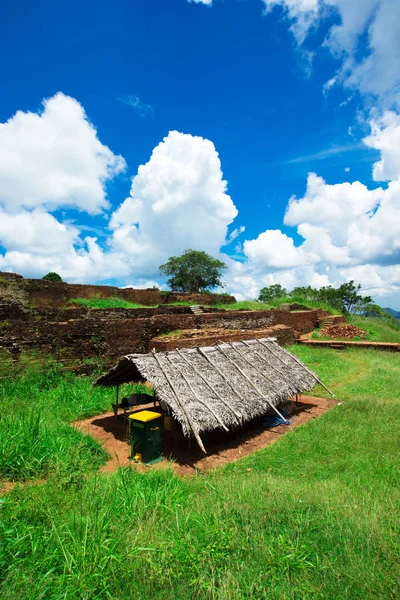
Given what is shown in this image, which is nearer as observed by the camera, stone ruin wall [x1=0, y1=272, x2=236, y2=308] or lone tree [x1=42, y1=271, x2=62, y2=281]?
stone ruin wall [x1=0, y1=272, x2=236, y2=308]

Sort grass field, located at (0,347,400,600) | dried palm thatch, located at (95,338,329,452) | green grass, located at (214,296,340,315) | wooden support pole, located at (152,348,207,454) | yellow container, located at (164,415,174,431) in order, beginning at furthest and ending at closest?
green grass, located at (214,296,340,315) → yellow container, located at (164,415,174,431) → dried palm thatch, located at (95,338,329,452) → wooden support pole, located at (152,348,207,454) → grass field, located at (0,347,400,600)

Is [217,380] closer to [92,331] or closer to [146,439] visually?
[146,439]

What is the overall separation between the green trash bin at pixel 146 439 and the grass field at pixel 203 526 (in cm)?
66

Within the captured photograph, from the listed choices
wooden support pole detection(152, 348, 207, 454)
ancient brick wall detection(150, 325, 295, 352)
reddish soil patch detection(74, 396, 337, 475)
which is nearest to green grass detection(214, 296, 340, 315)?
ancient brick wall detection(150, 325, 295, 352)

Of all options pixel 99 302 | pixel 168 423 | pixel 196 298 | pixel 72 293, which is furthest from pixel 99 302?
pixel 168 423

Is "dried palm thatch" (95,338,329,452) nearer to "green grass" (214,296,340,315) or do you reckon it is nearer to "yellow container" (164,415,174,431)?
"yellow container" (164,415,174,431)

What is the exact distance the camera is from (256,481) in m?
4.63

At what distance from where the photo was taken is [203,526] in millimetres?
3273

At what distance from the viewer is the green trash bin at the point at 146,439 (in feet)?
20.5

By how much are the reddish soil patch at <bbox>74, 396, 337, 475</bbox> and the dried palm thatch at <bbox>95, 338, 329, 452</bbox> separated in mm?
400

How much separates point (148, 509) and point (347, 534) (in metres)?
1.97

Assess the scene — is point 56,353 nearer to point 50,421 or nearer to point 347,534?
point 50,421

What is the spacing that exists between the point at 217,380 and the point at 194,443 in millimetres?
1359

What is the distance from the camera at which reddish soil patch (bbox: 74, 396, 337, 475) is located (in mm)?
6130
